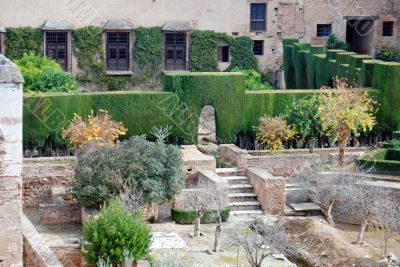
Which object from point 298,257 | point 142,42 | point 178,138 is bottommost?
point 298,257

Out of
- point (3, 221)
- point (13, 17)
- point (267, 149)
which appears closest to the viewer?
point (3, 221)

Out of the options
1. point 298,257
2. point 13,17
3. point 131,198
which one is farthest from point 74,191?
point 13,17

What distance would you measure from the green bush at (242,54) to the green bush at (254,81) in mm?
546

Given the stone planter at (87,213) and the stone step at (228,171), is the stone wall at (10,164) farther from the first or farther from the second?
the stone step at (228,171)

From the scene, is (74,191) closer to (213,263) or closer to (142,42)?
(213,263)

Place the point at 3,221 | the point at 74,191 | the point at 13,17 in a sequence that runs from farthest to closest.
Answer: the point at 13,17
the point at 74,191
the point at 3,221

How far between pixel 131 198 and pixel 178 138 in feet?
23.2

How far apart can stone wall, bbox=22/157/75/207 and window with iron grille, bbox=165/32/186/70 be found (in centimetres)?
1437

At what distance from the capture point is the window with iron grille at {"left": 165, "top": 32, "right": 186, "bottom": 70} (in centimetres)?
4794

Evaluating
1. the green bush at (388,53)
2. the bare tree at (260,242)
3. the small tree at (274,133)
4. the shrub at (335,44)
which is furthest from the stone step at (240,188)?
the green bush at (388,53)

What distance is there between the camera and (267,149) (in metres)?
37.4

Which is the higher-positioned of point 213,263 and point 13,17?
point 13,17

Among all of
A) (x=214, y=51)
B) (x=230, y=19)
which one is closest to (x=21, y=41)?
(x=214, y=51)

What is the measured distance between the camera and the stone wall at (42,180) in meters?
34.0
